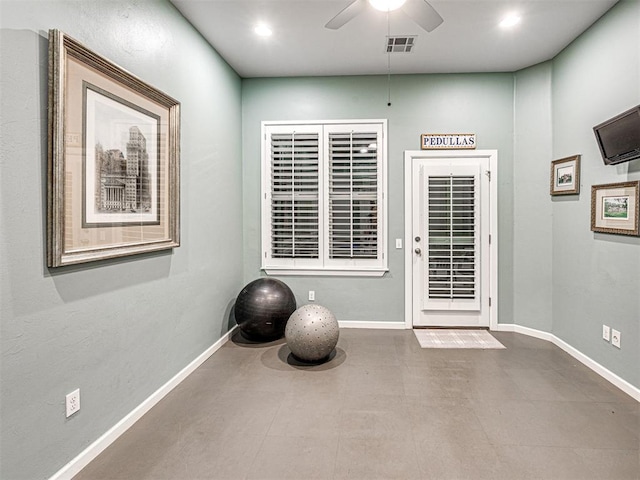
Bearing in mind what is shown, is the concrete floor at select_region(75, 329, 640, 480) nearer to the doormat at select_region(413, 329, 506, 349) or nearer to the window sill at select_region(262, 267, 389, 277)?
the doormat at select_region(413, 329, 506, 349)

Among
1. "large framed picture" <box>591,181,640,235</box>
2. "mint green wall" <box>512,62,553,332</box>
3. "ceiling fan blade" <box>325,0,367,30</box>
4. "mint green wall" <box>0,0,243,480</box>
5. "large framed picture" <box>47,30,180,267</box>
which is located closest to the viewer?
"mint green wall" <box>0,0,243,480</box>

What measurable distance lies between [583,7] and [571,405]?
10.2 ft

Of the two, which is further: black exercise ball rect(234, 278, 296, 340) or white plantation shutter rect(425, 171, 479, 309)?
white plantation shutter rect(425, 171, 479, 309)

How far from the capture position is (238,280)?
14.8 feet

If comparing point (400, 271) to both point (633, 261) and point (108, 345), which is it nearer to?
point (633, 261)

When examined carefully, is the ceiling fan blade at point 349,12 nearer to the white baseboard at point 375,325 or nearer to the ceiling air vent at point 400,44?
the ceiling air vent at point 400,44

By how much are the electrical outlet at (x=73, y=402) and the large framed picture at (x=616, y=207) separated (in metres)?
3.85

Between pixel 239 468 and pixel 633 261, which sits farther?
pixel 633 261

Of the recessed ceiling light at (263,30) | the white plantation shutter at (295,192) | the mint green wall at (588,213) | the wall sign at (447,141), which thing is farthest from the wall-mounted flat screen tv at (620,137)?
the recessed ceiling light at (263,30)

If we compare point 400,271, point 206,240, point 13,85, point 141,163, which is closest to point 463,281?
point 400,271

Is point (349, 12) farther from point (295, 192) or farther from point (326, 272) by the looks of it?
point (326, 272)

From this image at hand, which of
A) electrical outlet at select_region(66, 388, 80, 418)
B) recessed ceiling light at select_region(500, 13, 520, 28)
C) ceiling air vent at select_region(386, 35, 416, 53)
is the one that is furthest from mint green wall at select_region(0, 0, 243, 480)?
recessed ceiling light at select_region(500, 13, 520, 28)

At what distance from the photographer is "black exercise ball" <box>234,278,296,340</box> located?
12.8ft

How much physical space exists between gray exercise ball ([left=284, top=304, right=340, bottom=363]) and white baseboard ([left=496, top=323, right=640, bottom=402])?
2286 millimetres
